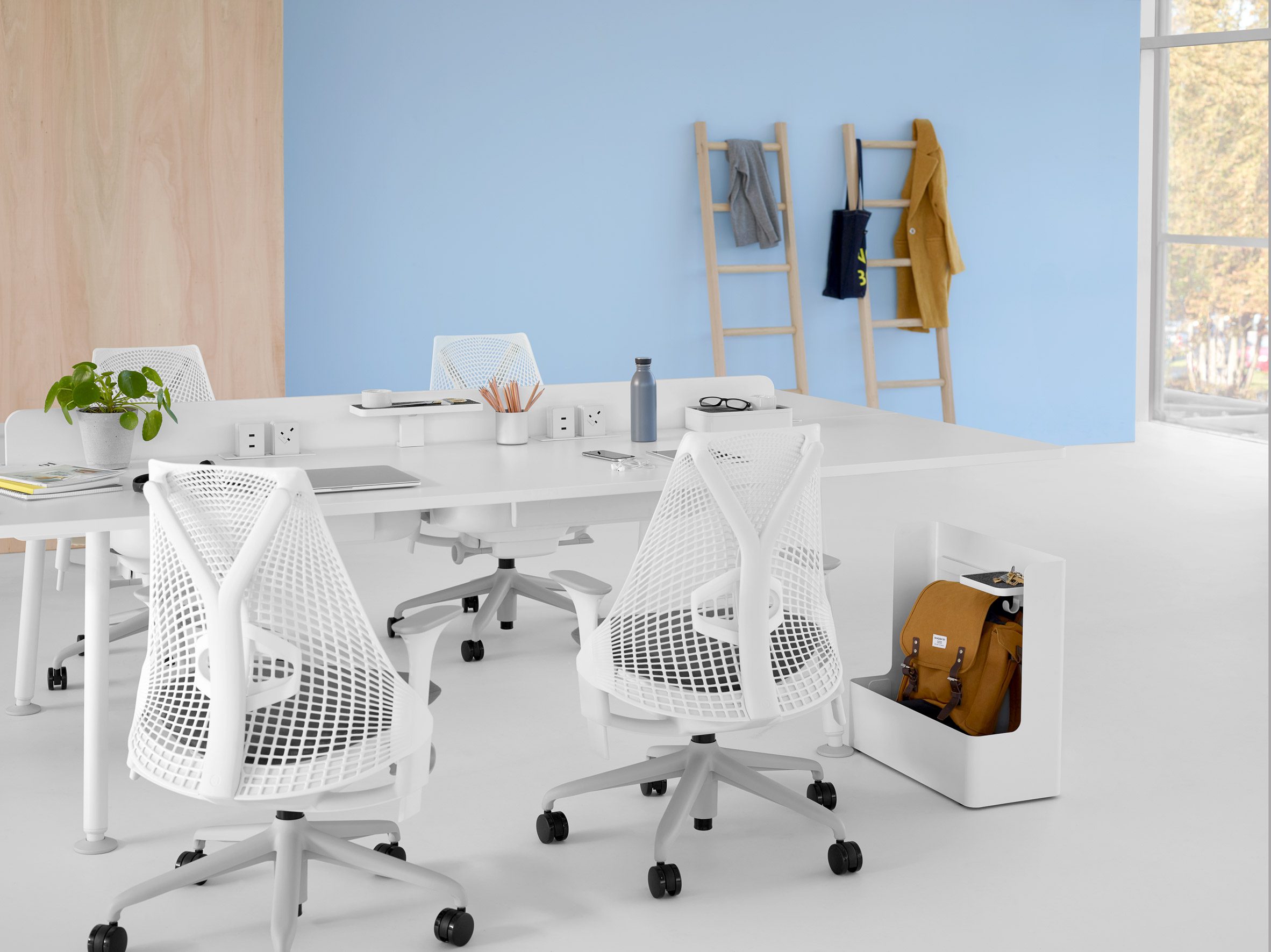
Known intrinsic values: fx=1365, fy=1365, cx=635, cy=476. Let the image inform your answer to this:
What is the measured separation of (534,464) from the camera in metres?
3.16

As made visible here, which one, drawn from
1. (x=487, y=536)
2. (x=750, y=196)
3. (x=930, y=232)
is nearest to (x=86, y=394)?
(x=487, y=536)

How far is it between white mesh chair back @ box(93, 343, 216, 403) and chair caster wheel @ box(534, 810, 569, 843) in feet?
6.64

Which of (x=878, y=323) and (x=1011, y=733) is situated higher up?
(x=878, y=323)

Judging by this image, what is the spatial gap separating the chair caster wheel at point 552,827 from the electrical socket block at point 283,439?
1186 millimetres

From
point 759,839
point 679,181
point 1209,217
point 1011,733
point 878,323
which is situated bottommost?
point 759,839

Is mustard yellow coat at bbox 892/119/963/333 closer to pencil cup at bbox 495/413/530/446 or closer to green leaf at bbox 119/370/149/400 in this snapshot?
pencil cup at bbox 495/413/530/446

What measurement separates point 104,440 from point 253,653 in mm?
1197

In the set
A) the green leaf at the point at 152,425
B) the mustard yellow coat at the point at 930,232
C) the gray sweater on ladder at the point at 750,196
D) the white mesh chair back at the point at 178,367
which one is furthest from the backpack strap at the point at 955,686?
the mustard yellow coat at the point at 930,232

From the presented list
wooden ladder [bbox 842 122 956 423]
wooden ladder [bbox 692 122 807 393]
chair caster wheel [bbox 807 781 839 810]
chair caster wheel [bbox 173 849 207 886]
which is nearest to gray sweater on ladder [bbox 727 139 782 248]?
wooden ladder [bbox 692 122 807 393]

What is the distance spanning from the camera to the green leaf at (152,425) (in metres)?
3.07

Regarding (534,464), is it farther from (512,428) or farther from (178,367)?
(178,367)

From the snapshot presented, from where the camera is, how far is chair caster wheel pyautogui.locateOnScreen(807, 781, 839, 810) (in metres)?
2.79

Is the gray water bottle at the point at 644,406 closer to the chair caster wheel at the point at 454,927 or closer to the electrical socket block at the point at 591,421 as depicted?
the electrical socket block at the point at 591,421

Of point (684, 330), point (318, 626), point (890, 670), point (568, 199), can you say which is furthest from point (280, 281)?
point (318, 626)
